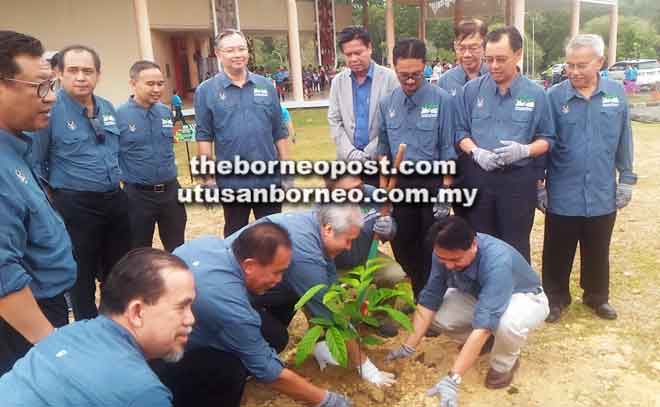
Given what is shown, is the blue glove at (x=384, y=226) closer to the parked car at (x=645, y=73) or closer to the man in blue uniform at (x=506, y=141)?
the man in blue uniform at (x=506, y=141)

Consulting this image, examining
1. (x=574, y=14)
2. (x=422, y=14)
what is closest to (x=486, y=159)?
(x=422, y=14)

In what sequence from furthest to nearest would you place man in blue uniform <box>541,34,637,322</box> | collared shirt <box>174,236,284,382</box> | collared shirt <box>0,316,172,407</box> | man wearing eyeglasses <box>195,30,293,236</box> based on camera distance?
man wearing eyeglasses <box>195,30,293,236</box> → man in blue uniform <box>541,34,637,322</box> → collared shirt <box>174,236,284,382</box> → collared shirt <box>0,316,172,407</box>

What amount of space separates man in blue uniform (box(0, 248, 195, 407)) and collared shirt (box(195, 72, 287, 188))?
6.94 feet

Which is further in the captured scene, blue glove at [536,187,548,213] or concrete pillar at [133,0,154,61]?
concrete pillar at [133,0,154,61]

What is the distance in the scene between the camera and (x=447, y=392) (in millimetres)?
2523

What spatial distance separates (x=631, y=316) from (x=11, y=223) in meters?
3.54

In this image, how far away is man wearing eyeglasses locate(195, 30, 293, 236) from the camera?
368 centimetres

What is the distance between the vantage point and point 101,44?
14.1 m

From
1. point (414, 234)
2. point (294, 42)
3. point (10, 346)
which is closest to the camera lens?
point (10, 346)

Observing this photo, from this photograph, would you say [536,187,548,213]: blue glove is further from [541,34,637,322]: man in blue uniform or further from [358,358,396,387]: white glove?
[358,358,396,387]: white glove

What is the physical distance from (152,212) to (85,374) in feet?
8.49

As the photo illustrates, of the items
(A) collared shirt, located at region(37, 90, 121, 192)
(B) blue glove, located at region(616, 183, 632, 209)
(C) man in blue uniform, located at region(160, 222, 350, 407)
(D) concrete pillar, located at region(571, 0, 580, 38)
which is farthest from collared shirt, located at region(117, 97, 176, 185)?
(D) concrete pillar, located at region(571, 0, 580, 38)

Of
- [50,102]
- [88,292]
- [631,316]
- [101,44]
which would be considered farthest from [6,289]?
[101,44]

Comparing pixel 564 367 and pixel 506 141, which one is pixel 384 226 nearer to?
pixel 506 141
